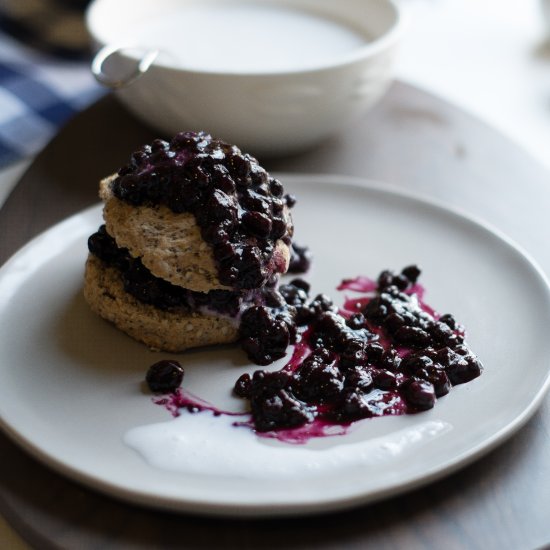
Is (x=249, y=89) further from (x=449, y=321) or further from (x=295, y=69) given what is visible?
(x=449, y=321)

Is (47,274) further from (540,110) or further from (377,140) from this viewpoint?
(540,110)

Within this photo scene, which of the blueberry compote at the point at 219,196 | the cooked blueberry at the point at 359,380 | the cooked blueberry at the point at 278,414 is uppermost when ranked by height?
the blueberry compote at the point at 219,196

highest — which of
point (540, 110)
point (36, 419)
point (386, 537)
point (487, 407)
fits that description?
point (540, 110)

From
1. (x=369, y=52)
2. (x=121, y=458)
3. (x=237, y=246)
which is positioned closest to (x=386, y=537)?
(x=121, y=458)

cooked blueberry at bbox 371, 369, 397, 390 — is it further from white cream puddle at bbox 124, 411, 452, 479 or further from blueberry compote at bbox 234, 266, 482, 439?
white cream puddle at bbox 124, 411, 452, 479

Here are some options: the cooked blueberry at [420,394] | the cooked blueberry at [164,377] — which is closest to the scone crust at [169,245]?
the cooked blueberry at [164,377]

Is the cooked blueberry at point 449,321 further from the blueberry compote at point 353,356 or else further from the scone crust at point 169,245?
the scone crust at point 169,245
